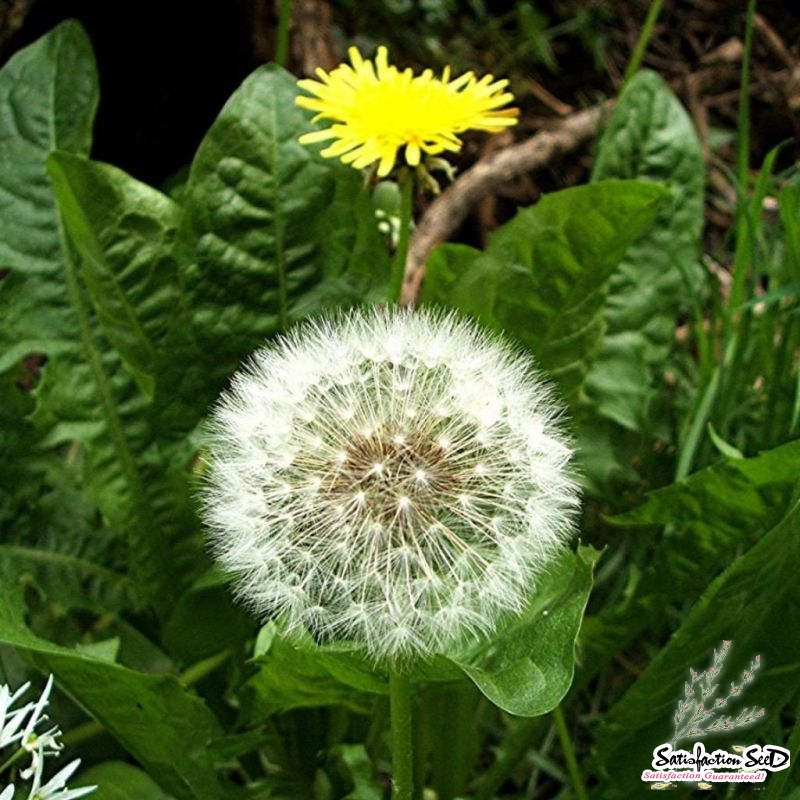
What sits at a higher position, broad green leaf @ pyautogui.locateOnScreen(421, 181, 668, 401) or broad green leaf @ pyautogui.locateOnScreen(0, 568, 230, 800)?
broad green leaf @ pyautogui.locateOnScreen(421, 181, 668, 401)

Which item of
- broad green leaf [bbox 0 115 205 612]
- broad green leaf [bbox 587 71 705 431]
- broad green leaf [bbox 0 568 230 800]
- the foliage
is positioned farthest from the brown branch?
broad green leaf [bbox 0 568 230 800]

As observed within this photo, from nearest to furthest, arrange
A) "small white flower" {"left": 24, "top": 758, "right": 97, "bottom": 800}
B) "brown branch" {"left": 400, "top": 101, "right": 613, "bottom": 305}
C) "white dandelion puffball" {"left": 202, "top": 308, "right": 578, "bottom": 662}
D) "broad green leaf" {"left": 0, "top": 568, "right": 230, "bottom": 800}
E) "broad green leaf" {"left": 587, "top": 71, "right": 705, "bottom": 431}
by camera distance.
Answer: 1. "small white flower" {"left": 24, "top": 758, "right": 97, "bottom": 800}
2. "white dandelion puffball" {"left": 202, "top": 308, "right": 578, "bottom": 662}
3. "broad green leaf" {"left": 0, "top": 568, "right": 230, "bottom": 800}
4. "broad green leaf" {"left": 587, "top": 71, "right": 705, "bottom": 431}
5. "brown branch" {"left": 400, "top": 101, "right": 613, "bottom": 305}

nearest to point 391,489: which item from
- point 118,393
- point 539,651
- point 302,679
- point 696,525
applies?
point 539,651

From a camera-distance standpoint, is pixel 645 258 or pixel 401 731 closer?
pixel 401 731

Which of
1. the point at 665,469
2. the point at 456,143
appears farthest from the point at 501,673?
the point at 665,469

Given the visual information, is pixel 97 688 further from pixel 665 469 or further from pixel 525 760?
pixel 665 469

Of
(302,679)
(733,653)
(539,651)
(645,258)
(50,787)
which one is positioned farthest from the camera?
(645,258)

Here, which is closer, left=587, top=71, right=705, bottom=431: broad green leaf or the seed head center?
the seed head center

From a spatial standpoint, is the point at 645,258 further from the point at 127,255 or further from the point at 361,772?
the point at 361,772

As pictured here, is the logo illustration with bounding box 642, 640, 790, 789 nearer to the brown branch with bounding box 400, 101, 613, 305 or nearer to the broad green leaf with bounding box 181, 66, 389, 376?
the broad green leaf with bounding box 181, 66, 389, 376
